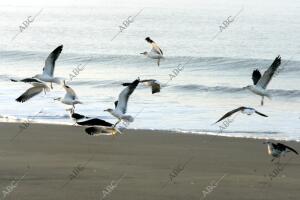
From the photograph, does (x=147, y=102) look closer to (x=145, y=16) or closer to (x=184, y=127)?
(x=184, y=127)

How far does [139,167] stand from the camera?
10609 mm

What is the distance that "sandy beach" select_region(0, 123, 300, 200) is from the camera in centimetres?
896

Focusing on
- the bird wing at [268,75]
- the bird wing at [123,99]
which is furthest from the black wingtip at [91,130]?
the bird wing at [268,75]

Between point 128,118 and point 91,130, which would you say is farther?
point 128,118

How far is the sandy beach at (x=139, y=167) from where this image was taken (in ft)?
29.4

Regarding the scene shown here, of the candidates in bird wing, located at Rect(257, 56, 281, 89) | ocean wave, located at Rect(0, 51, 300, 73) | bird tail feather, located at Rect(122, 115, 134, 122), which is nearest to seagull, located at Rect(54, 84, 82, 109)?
bird tail feather, located at Rect(122, 115, 134, 122)

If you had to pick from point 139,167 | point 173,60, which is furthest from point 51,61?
point 173,60

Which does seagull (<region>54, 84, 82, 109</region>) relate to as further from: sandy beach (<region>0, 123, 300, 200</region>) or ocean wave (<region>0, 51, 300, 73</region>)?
ocean wave (<region>0, 51, 300, 73</region>)

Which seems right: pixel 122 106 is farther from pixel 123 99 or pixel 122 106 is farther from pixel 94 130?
pixel 94 130

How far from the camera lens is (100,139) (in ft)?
43.3

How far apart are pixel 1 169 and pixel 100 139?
336cm

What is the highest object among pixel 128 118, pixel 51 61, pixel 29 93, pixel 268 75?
pixel 51 61

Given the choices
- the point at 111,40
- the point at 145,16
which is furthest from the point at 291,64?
the point at 145,16

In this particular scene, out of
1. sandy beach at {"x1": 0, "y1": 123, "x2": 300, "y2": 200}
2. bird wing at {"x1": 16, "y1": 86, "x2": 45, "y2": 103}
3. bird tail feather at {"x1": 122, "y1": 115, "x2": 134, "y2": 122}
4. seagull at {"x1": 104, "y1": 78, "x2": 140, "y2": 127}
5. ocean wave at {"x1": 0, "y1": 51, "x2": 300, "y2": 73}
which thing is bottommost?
sandy beach at {"x1": 0, "y1": 123, "x2": 300, "y2": 200}
